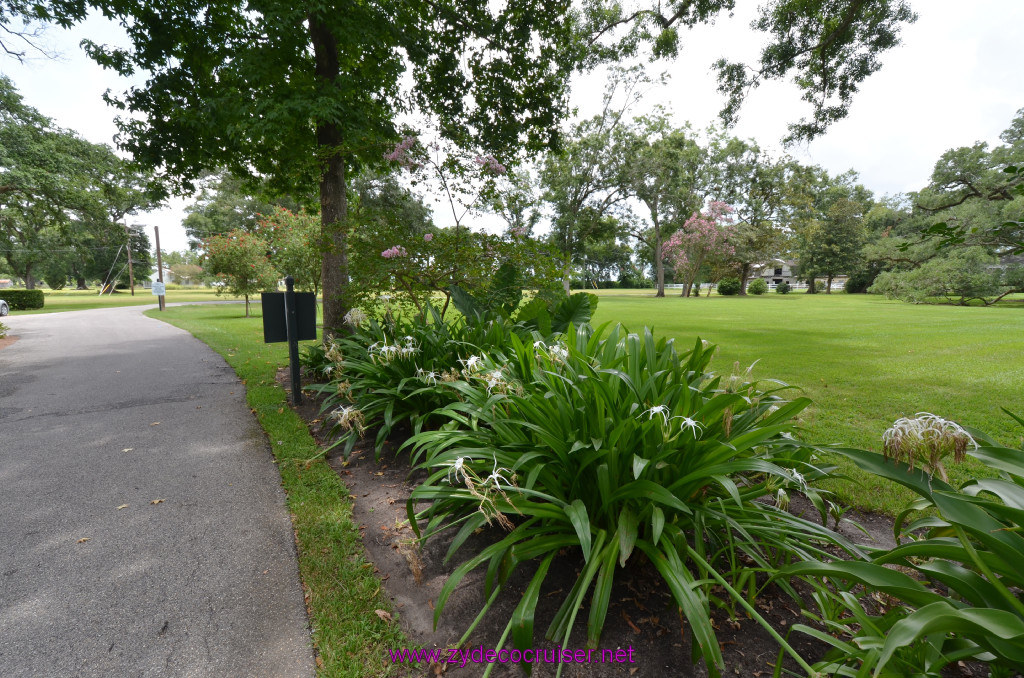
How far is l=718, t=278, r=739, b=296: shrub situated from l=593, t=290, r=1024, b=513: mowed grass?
1058 inches

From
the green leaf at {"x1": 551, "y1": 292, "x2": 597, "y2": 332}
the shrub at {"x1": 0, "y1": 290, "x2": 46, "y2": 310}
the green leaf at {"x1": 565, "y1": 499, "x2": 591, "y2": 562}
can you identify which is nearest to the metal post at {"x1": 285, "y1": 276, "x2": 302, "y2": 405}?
the green leaf at {"x1": 551, "y1": 292, "x2": 597, "y2": 332}

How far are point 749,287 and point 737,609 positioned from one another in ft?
139

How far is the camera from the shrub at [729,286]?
37.5m

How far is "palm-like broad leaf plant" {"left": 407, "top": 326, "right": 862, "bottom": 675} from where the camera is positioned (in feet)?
5.36

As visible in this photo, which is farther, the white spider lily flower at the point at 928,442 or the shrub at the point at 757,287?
the shrub at the point at 757,287

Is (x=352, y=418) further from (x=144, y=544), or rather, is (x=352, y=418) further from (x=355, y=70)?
(x=355, y=70)

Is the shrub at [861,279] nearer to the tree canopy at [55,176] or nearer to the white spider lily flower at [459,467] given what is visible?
the white spider lily flower at [459,467]

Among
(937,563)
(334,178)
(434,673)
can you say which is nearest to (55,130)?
(334,178)

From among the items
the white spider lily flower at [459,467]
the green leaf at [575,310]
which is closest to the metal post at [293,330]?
the green leaf at [575,310]

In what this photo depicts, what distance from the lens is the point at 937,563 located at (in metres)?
1.33

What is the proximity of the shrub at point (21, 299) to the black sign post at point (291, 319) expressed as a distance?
28.8 m

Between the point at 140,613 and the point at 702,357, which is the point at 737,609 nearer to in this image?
the point at 702,357

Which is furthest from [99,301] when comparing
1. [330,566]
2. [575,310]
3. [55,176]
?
[330,566]

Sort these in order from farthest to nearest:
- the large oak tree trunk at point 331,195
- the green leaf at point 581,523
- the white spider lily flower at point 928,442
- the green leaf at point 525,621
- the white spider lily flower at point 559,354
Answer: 1. the large oak tree trunk at point 331,195
2. the white spider lily flower at point 559,354
3. the green leaf at point 581,523
4. the green leaf at point 525,621
5. the white spider lily flower at point 928,442
